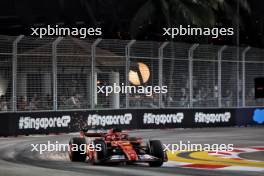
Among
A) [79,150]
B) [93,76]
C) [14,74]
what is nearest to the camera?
[79,150]

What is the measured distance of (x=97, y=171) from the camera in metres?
13.2

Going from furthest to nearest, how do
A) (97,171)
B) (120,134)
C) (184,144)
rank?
(184,144) < (120,134) < (97,171)

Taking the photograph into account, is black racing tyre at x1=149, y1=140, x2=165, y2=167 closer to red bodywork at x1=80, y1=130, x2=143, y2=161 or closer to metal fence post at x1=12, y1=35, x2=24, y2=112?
red bodywork at x1=80, y1=130, x2=143, y2=161

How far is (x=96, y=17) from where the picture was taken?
4512 cm

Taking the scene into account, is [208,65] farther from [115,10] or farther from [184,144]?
[115,10]

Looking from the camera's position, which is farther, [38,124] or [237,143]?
[38,124]

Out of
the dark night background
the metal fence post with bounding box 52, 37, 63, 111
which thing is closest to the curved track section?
the metal fence post with bounding box 52, 37, 63, 111

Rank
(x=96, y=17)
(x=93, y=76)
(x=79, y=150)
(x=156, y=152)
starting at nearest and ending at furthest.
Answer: (x=156, y=152) → (x=79, y=150) → (x=93, y=76) → (x=96, y=17)

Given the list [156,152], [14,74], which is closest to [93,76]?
[14,74]

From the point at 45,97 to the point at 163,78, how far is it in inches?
218

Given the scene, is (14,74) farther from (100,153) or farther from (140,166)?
(140,166)

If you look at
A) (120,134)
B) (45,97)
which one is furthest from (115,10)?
(120,134)

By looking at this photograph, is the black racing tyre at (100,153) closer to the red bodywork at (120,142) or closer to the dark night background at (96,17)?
the red bodywork at (120,142)

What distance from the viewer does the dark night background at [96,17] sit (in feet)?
140
